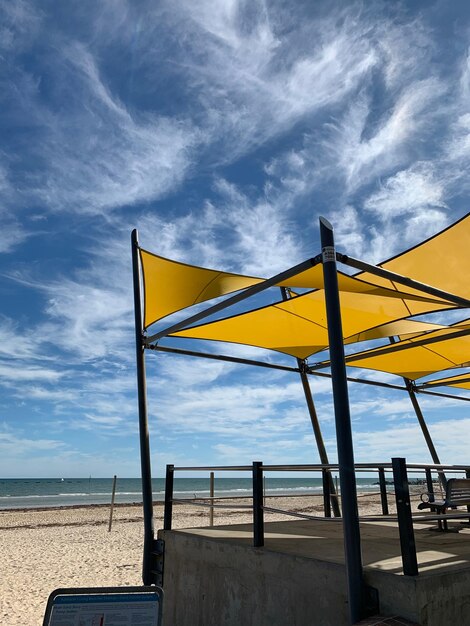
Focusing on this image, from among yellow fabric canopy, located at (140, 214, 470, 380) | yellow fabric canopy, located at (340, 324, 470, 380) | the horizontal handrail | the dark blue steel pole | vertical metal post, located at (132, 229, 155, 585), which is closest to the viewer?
the dark blue steel pole

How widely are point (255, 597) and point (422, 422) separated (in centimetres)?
759

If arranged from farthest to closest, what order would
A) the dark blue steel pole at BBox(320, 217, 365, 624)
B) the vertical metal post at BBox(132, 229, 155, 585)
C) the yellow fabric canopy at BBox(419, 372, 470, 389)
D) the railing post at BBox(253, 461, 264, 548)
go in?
the yellow fabric canopy at BBox(419, 372, 470, 389), the vertical metal post at BBox(132, 229, 155, 585), the railing post at BBox(253, 461, 264, 548), the dark blue steel pole at BBox(320, 217, 365, 624)

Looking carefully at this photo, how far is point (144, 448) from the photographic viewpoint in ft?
19.3

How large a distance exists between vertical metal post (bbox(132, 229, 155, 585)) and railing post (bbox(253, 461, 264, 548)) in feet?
5.56

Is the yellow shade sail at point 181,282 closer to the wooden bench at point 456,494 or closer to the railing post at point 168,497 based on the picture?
the railing post at point 168,497

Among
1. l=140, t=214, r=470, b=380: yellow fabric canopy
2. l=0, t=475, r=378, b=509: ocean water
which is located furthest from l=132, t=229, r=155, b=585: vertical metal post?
l=0, t=475, r=378, b=509: ocean water

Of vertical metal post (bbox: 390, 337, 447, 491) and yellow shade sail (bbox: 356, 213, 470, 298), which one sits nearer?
yellow shade sail (bbox: 356, 213, 470, 298)

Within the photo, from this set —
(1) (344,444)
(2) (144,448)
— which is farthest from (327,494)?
(1) (344,444)

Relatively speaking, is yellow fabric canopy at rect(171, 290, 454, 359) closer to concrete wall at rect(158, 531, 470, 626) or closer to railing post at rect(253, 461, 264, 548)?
railing post at rect(253, 461, 264, 548)

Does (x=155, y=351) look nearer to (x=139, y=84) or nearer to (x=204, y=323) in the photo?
(x=204, y=323)

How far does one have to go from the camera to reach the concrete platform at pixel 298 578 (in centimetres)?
304

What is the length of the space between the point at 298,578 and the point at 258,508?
74cm

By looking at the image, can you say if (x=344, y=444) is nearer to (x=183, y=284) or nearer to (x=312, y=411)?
(x=183, y=284)

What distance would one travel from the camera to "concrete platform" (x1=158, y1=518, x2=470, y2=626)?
304 cm
